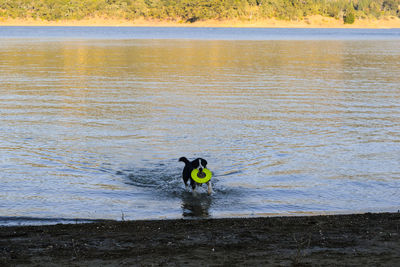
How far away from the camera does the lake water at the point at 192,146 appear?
442 inches

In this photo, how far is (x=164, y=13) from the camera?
18125 cm

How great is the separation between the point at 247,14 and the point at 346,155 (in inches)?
6685

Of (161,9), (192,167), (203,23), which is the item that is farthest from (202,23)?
(192,167)

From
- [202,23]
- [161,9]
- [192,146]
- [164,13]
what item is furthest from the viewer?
[161,9]

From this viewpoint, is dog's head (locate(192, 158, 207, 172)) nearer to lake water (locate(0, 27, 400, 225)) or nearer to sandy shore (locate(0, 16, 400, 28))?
lake water (locate(0, 27, 400, 225))

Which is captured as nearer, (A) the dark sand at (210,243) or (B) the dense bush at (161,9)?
(A) the dark sand at (210,243)

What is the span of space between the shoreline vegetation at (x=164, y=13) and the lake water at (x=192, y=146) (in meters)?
149

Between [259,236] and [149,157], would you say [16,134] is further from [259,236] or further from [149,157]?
[259,236]

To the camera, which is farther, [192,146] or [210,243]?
[192,146]

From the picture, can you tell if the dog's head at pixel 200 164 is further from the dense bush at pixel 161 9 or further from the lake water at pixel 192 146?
the dense bush at pixel 161 9

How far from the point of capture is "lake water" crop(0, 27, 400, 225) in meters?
11.2

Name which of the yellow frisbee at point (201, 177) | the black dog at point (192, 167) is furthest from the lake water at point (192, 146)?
the yellow frisbee at point (201, 177)

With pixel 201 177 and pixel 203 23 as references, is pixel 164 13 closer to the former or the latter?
pixel 203 23

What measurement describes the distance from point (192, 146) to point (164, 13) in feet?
556
